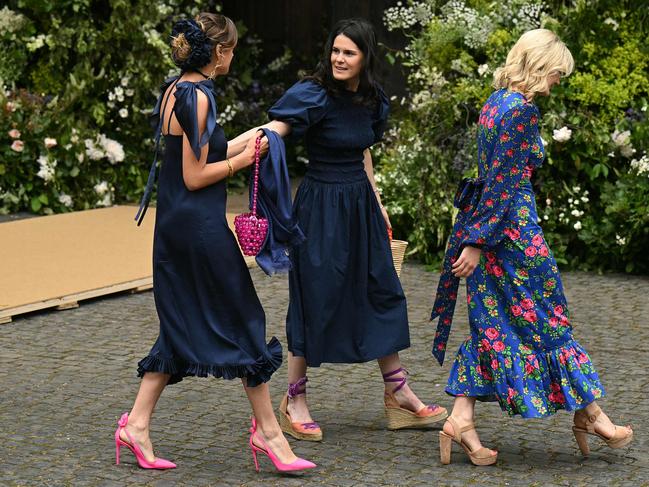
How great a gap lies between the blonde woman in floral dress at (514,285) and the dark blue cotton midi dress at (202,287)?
79cm

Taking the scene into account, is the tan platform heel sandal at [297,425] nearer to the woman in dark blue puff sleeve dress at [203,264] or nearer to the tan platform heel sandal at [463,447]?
the woman in dark blue puff sleeve dress at [203,264]

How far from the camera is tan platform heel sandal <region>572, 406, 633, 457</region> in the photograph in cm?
493

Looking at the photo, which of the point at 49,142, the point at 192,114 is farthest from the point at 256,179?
the point at 49,142

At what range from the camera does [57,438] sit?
17.4 ft

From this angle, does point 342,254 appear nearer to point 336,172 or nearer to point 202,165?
point 336,172

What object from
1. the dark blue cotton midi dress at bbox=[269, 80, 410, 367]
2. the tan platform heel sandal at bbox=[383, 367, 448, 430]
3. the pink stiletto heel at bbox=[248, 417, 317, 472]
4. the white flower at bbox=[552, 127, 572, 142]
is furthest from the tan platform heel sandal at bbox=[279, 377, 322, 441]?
the white flower at bbox=[552, 127, 572, 142]

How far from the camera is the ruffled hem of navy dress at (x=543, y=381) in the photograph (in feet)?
15.8

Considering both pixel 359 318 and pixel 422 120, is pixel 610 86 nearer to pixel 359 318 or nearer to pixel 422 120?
pixel 422 120

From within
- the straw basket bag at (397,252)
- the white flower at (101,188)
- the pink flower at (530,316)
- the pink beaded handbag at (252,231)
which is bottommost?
the white flower at (101,188)

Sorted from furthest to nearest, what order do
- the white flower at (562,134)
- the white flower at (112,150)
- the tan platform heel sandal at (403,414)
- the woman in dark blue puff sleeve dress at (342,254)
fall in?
1. the white flower at (112,150)
2. the white flower at (562,134)
3. the tan platform heel sandal at (403,414)
4. the woman in dark blue puff sleeve dress at (342,254)

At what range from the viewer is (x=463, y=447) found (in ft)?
16.2

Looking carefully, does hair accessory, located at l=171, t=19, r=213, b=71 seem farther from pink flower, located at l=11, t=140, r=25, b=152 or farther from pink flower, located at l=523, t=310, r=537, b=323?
pink flower, located at l=11, t=140, r=25, b=152

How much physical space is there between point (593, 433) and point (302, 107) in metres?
1.68

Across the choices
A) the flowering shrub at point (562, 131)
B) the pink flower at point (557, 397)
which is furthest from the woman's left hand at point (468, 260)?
the flowering shrub at point (562, 131)
